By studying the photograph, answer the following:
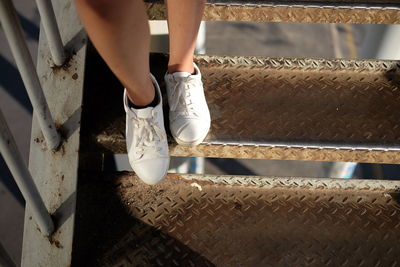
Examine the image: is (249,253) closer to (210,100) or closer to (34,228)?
(210,100)

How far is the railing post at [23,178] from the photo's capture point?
35.3 inches

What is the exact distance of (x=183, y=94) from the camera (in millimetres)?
1347

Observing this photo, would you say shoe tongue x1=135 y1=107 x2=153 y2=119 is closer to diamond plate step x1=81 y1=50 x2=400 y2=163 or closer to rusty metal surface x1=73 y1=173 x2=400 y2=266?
diamond plate step x1=81 y1=50 x2=400 y2=163

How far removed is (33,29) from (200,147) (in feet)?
7.99

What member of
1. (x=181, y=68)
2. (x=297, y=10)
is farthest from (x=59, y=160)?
(x=297, y=10)

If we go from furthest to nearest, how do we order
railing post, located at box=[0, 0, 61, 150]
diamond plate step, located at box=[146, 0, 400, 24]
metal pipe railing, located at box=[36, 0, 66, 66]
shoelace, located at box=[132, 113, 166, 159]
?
1. diamond plate step, located at box=[146, 0, 400, 24]
2. shoelace, located at box=[132, 113, 166, 159]
3. metal pipe railing, located at box=[36, 0, 66, 66]
4. railing post, located at box=[0, 0, 61, 150]

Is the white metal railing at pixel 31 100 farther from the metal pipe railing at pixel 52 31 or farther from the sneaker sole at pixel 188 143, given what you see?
the sneaker sole at pixel 188 143

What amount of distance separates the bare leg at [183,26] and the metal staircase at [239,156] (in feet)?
0.54

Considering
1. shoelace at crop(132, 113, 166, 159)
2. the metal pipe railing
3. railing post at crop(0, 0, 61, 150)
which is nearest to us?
railing post at crop(0, 0, 61, 150)

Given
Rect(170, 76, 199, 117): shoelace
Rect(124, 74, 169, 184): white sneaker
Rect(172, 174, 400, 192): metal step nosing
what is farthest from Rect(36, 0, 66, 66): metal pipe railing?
Rect(172, 174, 400, 192): metal step nosing

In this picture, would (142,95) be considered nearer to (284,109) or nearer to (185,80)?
(185,80)

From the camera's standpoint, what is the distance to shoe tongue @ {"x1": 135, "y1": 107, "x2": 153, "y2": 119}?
127 cm

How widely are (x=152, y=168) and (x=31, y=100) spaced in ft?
1.21

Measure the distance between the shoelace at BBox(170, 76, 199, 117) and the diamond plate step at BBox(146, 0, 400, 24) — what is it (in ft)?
0.71
